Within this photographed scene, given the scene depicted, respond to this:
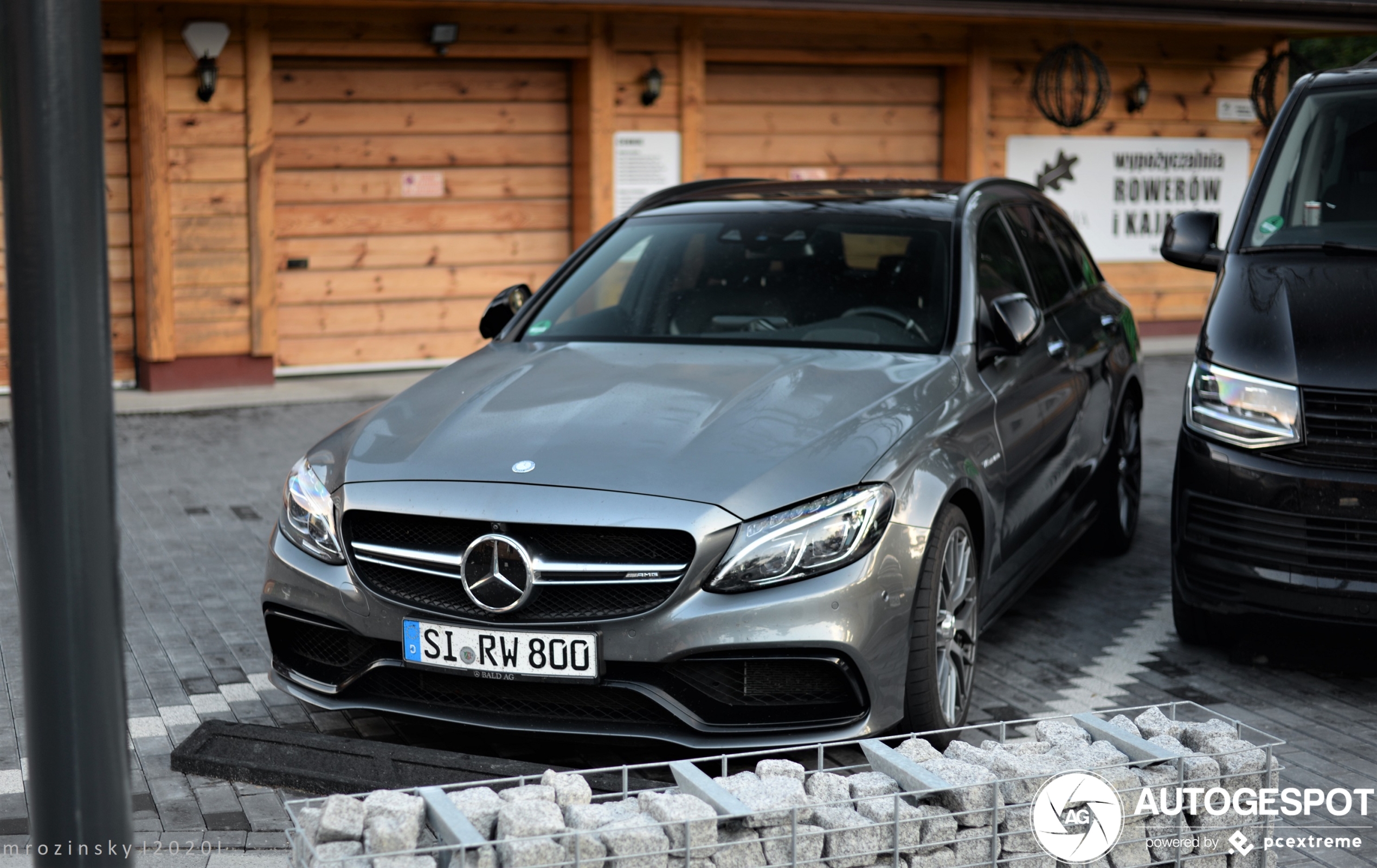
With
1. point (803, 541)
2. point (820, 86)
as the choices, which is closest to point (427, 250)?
point (820, 86)

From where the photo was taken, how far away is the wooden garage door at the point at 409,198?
11.6m

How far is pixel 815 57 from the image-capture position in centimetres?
1307

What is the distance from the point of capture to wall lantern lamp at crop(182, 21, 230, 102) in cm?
1068

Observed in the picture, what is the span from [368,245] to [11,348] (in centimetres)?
991

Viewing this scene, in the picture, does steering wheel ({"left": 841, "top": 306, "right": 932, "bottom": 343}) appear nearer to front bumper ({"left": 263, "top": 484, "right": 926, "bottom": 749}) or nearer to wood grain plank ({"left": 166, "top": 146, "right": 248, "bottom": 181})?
front bumper ({"left": 263, "top": 484, "right": 926, "bottom": 749})

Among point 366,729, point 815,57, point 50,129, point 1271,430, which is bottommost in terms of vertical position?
point 366,729

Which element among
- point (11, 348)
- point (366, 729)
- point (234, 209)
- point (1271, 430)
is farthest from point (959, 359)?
→ point (234, 209)

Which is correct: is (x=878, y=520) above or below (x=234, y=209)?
below

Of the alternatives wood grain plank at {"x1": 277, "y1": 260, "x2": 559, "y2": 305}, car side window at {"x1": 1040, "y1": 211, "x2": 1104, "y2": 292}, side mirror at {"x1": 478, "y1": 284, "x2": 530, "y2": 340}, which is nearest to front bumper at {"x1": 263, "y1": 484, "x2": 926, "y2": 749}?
side mirror at {"x1": 478, "y1": 284, "x2": 530, "y2": 340}

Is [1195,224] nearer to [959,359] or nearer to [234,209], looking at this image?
[959,359]

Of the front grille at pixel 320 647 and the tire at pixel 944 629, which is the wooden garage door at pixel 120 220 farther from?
the tire at pixel 944 629

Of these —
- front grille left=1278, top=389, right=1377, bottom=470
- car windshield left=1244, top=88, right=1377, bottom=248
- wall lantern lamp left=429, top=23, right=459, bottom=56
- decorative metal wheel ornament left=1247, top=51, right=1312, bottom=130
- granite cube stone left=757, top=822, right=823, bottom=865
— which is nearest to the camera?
granite cube stone left=757, top=822, right=823, bottom=865

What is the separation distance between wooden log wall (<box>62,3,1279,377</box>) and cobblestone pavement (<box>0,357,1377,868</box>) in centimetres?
379

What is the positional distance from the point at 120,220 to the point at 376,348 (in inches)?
82.9
